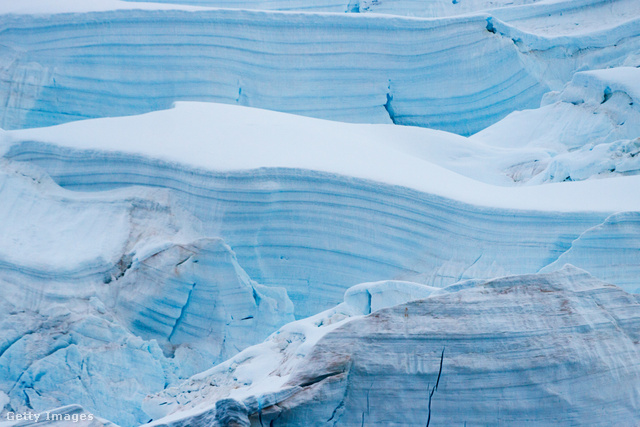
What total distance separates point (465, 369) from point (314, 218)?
211 cm

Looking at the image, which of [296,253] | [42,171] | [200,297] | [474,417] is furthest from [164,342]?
[474,417]

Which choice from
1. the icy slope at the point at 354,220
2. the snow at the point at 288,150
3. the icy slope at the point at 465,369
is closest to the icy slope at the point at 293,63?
the snow at the point at 288,150

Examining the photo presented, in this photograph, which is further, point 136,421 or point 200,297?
point 200,297

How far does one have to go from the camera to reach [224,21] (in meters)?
7.02

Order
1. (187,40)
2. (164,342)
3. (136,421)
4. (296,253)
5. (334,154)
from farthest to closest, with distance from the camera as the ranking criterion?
(187,40) < (334,154) < (296,253) < (164,342) < (136,421)

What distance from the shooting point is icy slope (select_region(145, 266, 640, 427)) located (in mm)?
2486

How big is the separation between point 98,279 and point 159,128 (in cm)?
124

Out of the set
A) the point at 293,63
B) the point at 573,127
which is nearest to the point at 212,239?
the point at 293,63

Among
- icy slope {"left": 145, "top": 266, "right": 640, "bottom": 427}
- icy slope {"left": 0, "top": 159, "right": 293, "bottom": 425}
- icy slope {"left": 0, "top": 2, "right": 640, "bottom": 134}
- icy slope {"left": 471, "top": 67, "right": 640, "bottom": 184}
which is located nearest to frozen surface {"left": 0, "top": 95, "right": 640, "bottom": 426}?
icy slope {"left": 0, "top": 159, "right": 293, "bottom": 425}

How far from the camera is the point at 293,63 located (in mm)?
7211

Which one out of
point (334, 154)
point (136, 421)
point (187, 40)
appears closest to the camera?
point (136, 421)

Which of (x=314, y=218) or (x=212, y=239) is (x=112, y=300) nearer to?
(x=212, y=239)

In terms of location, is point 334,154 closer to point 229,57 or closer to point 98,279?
point 98,279

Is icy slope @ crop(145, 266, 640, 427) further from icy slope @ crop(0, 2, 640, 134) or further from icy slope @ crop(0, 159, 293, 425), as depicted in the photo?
icy slope @ crop(0, 2, 640, 134)
